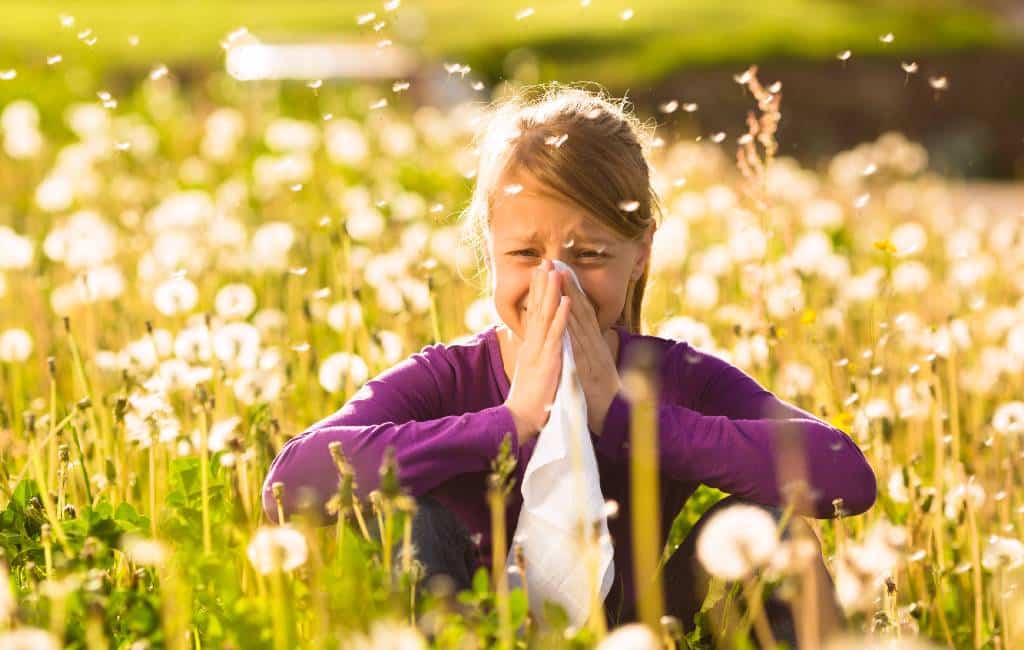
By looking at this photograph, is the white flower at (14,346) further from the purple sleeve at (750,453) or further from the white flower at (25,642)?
the white flower at (25,642)

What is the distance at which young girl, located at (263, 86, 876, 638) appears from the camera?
6.83ft

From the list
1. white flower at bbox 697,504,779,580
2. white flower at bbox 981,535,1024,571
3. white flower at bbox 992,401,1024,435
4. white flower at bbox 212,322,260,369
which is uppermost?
white flower at bbox 697,504,779,580

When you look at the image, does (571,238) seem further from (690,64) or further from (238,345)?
(690,64)

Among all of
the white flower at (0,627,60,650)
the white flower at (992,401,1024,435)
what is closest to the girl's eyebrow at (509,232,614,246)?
the white flower at (992,401,1024,435)

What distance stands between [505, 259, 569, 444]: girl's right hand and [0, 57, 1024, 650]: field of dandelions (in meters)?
0.25

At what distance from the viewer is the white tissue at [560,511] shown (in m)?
1.99

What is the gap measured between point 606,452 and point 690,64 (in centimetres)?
962

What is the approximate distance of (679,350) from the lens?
2.40 metres

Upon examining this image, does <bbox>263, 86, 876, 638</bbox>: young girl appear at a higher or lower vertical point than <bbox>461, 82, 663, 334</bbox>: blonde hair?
lower

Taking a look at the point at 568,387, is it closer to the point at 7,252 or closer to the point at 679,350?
the point at 679,350

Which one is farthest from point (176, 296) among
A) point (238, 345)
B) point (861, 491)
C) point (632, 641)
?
point (632, 641)

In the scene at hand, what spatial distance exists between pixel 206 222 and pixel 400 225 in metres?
0.69

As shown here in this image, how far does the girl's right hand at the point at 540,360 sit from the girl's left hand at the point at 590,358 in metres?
0.03

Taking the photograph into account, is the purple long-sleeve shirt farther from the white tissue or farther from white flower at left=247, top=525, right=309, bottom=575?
white flower at left=247, top=525, right=309, bottom=575
